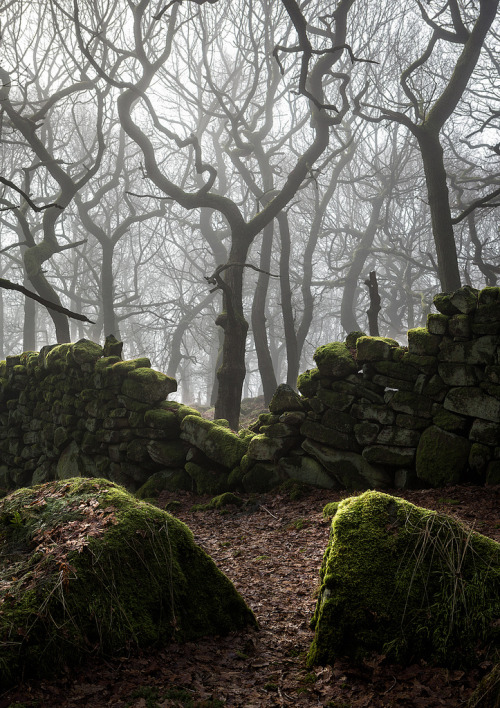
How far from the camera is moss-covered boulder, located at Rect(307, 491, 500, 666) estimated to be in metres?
2.55

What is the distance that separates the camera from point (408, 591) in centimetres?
274

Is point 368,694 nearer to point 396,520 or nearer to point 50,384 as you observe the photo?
point 396,520

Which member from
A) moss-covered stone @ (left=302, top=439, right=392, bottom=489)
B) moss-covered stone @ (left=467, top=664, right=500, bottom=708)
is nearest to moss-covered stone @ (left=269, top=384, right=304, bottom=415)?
moss-covered stone @ (left=302, top=439, right=392, bottom=489)

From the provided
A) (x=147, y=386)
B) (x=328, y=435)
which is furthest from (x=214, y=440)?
(x=328, y=435)

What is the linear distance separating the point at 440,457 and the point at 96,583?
462 centimetres

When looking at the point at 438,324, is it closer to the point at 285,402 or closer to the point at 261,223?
the point at 285,402

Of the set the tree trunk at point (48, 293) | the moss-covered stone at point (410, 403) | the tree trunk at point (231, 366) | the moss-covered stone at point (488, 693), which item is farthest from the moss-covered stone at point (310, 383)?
the tree trunk at point (48, 293)

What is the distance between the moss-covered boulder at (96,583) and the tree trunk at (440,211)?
23.6ft

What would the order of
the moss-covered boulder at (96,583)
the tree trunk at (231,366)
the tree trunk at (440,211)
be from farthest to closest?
the tree trunk at (231,366) < the tree trunk at (440,211) < the moss-covered boulder at (96,583)

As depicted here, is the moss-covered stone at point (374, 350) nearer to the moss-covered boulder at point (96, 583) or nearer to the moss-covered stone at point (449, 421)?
the moss-covered stone at point (449, 421)

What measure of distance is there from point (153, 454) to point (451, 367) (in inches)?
183

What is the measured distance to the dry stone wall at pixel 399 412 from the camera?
611cm

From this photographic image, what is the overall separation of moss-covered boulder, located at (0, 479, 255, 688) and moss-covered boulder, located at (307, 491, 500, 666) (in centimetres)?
73

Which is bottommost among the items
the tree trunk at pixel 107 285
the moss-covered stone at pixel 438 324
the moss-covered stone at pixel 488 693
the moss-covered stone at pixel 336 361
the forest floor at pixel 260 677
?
the forest floor at pixel 260 677
